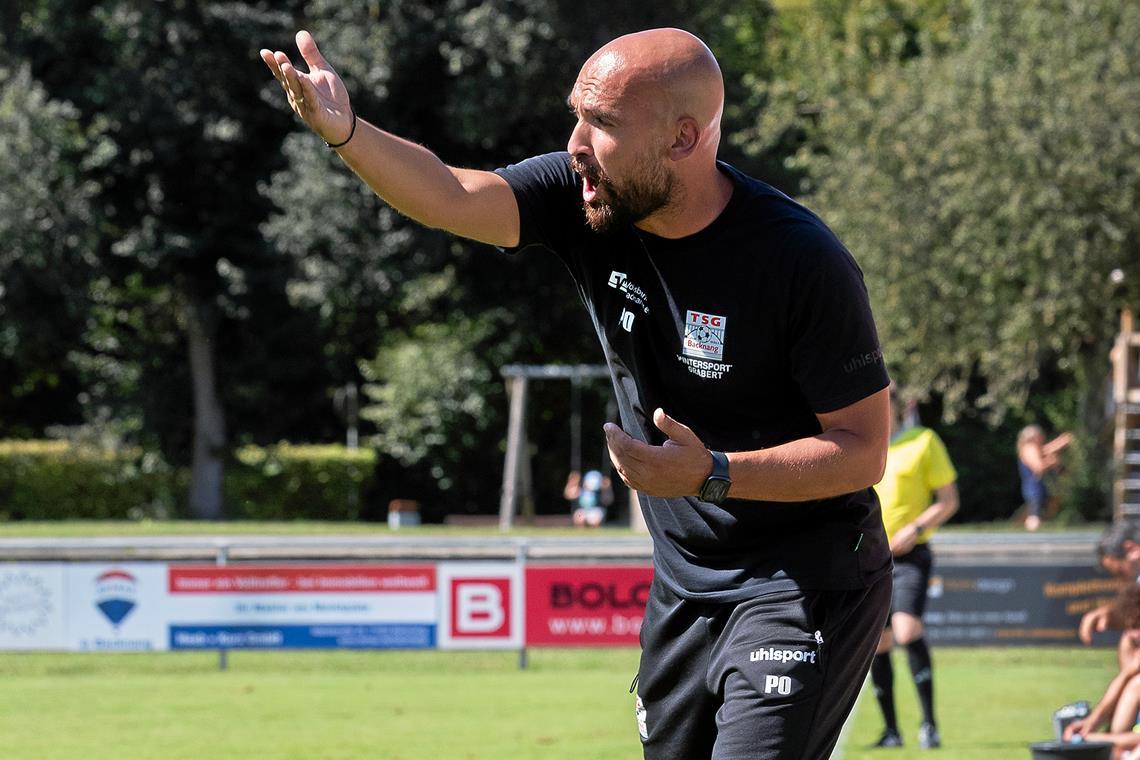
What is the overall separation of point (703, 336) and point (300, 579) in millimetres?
11233

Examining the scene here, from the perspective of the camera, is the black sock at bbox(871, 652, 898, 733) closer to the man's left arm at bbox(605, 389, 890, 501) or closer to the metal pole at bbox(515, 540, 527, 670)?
the metal pole at bbox(515, 540, 527, 670)

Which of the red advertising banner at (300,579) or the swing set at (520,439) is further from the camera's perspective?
the swing set at (520,439)

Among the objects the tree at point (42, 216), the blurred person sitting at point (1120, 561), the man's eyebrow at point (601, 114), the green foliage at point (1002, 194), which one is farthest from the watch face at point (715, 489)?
the tree at point (42, 216)

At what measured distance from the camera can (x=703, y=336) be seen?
12.2ft

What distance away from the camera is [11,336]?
31984 millimetres

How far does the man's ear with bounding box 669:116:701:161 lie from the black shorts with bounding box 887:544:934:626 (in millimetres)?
7157

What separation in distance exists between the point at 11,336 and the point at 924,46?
61.7ft

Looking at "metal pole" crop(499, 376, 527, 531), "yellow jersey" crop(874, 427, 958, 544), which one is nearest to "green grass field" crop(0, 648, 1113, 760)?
"yellow jersey" crop(874, 427, 958, 544)

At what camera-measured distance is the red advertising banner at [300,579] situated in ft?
47.1

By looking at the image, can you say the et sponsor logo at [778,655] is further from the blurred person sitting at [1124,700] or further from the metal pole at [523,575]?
the metal pole at [523,575]

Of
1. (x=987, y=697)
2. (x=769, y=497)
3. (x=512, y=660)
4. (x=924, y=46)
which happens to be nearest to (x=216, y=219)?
(x=924, y=46)

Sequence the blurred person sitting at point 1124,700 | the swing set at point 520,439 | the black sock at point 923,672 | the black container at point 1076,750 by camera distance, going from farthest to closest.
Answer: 1. the swing set at point 520,439
2. the black sock at point 923,672
3. the blurred person sitting at point 1124,700
4. the black container at point 1076,750

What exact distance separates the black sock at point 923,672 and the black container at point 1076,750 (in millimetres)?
3643

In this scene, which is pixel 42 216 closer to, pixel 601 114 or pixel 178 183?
pixel 178 183
